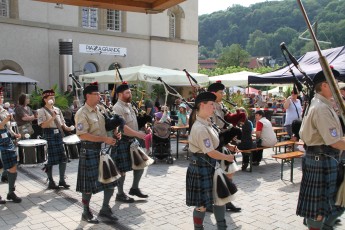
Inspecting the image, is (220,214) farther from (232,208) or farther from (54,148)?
(54,148)

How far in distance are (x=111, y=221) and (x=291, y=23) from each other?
91855 mm

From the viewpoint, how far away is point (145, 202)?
537 centimetres

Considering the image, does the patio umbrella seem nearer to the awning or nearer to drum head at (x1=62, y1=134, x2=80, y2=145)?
the awning

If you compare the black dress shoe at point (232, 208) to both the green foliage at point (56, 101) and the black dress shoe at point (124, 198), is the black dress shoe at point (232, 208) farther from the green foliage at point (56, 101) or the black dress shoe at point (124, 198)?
the green foliage at point (56, 101)

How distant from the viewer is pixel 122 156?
521 cm

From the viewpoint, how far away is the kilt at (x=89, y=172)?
174 inches

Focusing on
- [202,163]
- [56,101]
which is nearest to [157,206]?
[202,163]

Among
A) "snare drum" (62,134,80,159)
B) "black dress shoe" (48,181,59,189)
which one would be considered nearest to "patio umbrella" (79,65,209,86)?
"snare drum" (62,134,80,159)

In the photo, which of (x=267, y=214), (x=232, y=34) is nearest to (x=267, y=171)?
(x=267, y=214)

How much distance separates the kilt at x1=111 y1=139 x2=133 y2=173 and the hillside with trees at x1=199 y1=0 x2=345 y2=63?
64.4 metres

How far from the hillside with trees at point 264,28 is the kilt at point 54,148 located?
210 feet

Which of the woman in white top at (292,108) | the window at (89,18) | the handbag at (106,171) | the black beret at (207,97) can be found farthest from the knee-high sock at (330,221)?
the window at (89,18)

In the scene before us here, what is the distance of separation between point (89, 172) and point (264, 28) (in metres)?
99.2

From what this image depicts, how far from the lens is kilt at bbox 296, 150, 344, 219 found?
11.3ft
